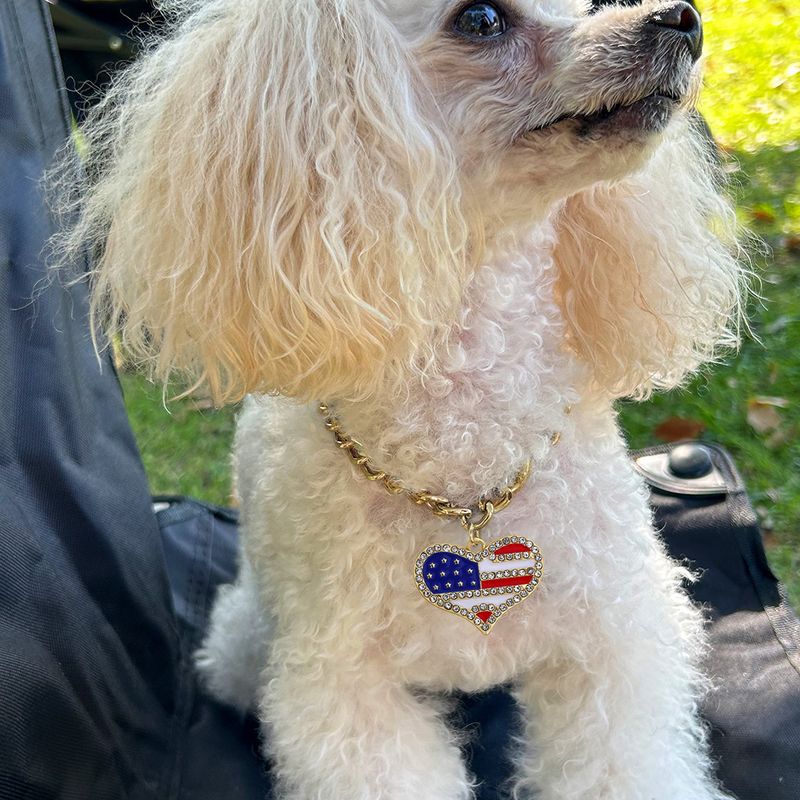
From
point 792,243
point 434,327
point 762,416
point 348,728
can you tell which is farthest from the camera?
point 792,243

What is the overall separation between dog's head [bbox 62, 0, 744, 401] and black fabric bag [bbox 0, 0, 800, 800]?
0.29 m

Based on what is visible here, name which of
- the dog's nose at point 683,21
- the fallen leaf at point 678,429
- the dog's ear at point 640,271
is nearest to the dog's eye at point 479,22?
the dog's nose at point 683,21

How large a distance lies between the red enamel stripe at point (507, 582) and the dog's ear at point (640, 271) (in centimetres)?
29

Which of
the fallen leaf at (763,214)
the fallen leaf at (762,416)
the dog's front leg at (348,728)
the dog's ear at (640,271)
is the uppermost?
the dog's ear at (640,271)

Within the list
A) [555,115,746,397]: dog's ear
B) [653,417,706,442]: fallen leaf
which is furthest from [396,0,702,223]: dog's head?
[653,417,706,442]: fallen leaf

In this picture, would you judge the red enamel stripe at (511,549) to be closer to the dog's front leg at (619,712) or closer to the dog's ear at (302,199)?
the dog's front leg at (619,712)

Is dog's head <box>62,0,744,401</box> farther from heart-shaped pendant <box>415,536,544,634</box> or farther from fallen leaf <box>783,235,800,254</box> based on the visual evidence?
fallen leaf <box>783,235,800,254</box>

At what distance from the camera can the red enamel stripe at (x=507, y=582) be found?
1046 millimetres

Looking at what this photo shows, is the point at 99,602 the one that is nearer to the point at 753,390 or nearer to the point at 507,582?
the point at 507,582

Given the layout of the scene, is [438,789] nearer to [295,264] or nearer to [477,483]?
[477,483]

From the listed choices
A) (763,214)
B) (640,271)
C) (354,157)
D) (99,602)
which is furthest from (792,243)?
(99,602)

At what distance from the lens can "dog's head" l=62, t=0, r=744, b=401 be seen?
90 centimetres

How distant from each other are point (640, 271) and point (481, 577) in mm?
455

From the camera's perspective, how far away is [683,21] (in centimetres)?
86
